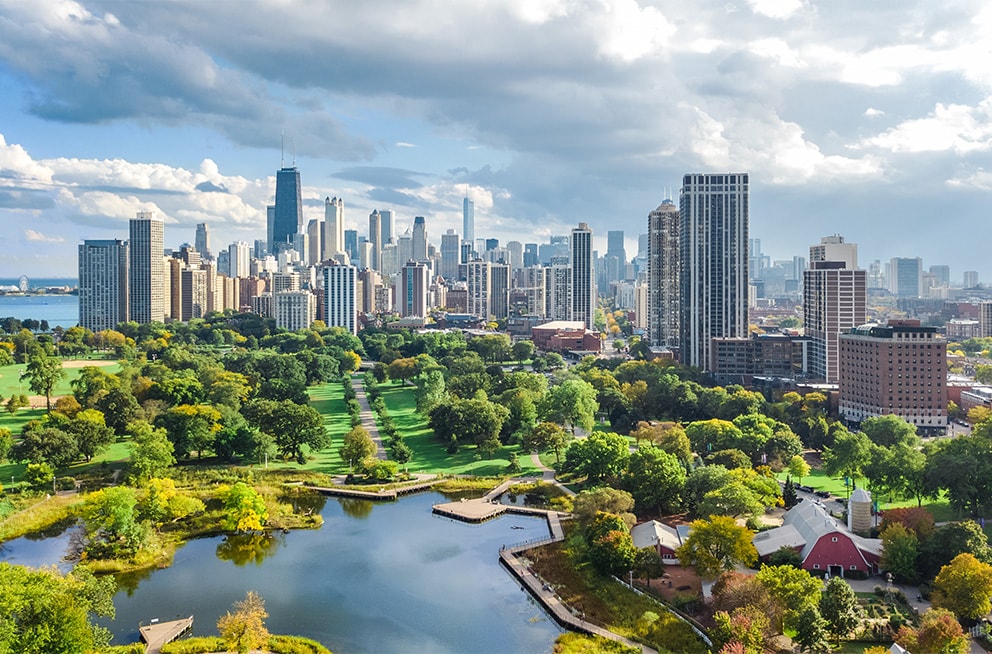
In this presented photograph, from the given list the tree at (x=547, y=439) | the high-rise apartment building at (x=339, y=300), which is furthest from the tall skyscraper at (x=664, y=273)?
the tree at (x=547, y=439)

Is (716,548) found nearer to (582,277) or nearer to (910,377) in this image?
(910,377)

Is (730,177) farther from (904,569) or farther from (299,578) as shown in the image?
(299,578)

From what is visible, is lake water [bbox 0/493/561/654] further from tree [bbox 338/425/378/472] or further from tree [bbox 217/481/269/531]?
tree [bbox 338/425/378/472]

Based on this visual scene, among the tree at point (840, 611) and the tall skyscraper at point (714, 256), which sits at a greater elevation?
the tall skyscraper at point (714, 256)

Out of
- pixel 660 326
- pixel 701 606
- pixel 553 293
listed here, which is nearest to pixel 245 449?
pixel 701 606

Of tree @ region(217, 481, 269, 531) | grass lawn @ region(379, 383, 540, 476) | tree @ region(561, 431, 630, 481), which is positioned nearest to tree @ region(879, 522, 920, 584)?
tree @ region(561, 431, 630, 481)

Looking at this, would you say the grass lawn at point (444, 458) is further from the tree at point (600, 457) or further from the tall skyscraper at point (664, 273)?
the tall skyscraper at point (664, 273)
